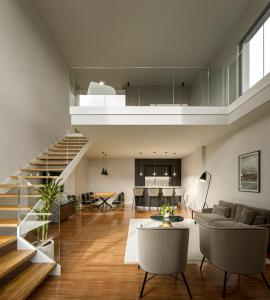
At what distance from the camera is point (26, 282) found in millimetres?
2965

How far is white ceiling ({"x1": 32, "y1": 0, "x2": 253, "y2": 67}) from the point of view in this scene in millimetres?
6626

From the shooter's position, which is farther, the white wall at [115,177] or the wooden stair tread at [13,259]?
the white wall at [115,177]

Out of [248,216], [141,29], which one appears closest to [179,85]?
[141,29]

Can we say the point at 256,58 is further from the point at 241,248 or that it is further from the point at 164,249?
the point at 164,249

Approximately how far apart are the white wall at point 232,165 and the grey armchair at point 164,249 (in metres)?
2.66

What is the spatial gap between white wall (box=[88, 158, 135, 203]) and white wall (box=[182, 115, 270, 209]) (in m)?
3.83

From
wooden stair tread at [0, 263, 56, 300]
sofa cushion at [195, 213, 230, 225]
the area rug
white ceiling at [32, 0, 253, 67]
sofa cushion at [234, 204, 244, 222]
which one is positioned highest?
white ceiling at [32, 0, 253, 67]

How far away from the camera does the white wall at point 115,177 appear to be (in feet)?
43.3

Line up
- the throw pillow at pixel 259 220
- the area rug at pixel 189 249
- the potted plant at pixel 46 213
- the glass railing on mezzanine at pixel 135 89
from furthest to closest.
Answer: the glass railing on mezzanine at pixel 135 89 < the throw pillow at pixel 259 220 < the area rug at pixel 189 249 < the potted plant at pixel 46 213

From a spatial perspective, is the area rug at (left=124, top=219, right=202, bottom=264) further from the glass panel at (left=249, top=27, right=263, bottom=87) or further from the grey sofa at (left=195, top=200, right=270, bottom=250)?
the glass panel at (left=249, top=27, right=263, bottom=87)

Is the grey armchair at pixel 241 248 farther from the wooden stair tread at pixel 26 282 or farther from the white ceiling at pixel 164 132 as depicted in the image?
the white ceiling at pixel 164 132

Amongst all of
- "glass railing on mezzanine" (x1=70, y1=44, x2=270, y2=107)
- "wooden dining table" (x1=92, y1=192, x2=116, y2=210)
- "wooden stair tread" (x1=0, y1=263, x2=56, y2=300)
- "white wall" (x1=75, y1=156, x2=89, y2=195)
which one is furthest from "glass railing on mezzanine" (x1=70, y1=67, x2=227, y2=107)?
"white wall" (x1=75, y1=156, x2=89, y2=195)

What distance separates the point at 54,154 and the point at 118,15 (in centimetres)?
442

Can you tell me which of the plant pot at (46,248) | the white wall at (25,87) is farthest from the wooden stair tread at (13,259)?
the white wall at (25,87)
